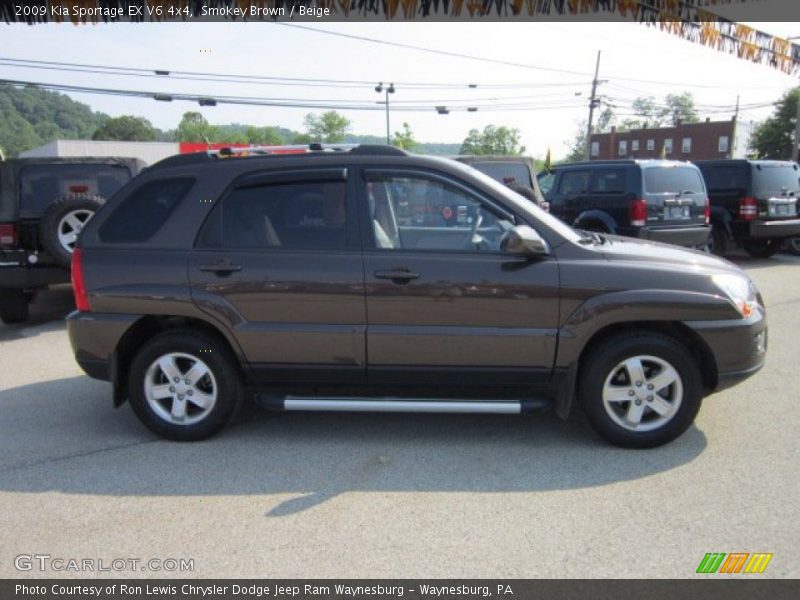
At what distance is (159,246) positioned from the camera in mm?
4133

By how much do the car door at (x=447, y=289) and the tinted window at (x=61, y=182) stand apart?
555cm

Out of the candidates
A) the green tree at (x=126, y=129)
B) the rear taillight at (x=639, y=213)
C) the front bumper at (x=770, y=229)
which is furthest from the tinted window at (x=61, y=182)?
the green tree at (x=126, y=129)

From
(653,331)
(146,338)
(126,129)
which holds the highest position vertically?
(126,129)

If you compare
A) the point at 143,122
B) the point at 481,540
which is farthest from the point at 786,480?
the point at 143,122

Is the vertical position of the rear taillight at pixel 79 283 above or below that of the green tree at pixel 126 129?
below

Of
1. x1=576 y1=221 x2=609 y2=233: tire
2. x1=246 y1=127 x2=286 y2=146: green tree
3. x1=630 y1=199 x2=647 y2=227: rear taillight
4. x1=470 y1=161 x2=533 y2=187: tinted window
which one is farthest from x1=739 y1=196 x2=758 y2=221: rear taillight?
x1=246 y1=127 x2=286 y2=146: green tree

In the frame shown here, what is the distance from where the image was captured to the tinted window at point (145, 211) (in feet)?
13.8

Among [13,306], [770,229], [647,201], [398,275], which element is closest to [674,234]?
[647,201]

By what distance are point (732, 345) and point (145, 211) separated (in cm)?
390

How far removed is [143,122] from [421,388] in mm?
105099

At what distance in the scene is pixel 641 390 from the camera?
3.96 meters

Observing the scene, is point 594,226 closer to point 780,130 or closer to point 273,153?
point 273,153

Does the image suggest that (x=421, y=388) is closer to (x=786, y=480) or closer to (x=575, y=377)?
(x=575, y=377)
